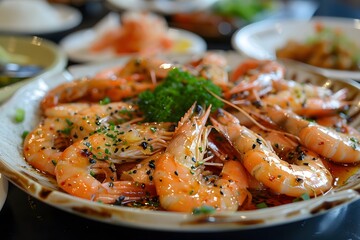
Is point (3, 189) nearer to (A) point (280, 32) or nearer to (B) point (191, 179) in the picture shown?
(B) point (191, 179)

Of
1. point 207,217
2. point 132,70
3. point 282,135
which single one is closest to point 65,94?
point 132,70

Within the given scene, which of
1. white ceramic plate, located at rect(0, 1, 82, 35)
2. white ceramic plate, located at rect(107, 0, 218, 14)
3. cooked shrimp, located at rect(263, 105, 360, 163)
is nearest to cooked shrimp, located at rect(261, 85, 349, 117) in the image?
cooked shrimp, located at rect(263, 105, 360, 163)

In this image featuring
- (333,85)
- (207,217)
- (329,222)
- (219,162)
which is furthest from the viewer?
(333,85)

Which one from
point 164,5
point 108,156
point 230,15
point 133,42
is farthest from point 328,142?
point 164,5

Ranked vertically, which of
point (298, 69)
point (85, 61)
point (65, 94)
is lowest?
point (85, 61)

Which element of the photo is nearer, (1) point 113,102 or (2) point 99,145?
(2) point 99,145

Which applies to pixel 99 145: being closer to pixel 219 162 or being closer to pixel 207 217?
pixel 219 162

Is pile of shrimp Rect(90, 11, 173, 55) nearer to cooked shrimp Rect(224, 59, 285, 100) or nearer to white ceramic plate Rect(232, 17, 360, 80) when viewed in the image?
white ceramic plate Rect(232, 17, 360, 80)

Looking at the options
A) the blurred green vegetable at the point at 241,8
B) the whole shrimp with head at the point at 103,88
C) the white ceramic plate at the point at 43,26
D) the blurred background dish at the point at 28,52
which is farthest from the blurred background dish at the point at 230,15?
the whole shrimp with head at the point at 103,88
